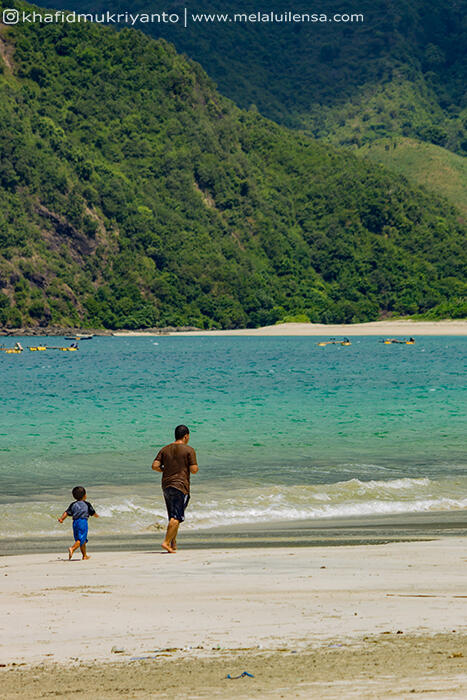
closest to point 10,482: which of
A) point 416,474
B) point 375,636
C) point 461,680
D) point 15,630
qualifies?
point 416,474

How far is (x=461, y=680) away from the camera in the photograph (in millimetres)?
6367

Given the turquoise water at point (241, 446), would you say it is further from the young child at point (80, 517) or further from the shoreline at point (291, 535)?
the young child at point (80, 517)

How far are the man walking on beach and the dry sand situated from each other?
1.14 metres

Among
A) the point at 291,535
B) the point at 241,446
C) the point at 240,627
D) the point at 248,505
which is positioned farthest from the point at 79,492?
the point at 241,446

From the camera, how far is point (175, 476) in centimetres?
1293

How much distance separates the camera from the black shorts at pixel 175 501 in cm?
1293

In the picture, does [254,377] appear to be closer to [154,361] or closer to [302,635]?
[154,361]

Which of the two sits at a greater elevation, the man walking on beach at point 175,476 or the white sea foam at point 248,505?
the man walking on beach at point 175,476

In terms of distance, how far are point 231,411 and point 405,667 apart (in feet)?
113

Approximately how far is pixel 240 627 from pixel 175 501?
16.5ft

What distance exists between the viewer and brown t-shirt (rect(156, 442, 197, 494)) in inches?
508

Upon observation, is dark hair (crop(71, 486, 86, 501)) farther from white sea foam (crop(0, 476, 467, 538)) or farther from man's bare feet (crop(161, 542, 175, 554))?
white sea foam (crop(0, 476, 467, 538))

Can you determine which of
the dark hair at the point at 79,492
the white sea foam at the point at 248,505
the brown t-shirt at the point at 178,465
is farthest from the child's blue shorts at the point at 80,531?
the white sea foam at the point at 248,505

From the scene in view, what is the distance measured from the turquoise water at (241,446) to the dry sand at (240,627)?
6.15 metres
